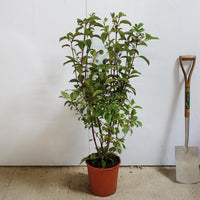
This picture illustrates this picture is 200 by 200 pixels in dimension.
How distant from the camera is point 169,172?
218 cm

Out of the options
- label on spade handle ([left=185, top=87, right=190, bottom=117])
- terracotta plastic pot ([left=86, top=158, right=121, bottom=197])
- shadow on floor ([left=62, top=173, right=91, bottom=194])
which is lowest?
shadow on floor ([left=62, top=173, right=91, bottom=194])

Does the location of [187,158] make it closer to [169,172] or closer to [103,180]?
[169,172]

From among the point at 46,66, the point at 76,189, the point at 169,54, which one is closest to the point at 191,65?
the point at 169,54

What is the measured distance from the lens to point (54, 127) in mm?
2193

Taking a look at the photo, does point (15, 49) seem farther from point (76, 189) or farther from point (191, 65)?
point (191, 65)

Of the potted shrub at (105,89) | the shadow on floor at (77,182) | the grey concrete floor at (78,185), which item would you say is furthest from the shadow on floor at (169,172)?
the shadow on floor at (77,182)

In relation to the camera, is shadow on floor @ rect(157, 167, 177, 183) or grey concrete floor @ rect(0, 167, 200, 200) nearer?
grey concrete floor @ rect(0, 167, 200, 200)

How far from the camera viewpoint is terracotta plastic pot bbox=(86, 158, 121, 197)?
1828 millimetres

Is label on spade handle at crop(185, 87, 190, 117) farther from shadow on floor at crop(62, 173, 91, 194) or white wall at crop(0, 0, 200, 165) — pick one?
shadow on floor at crop(62, 173, 91, 194)

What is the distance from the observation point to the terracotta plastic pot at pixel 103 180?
1828mm

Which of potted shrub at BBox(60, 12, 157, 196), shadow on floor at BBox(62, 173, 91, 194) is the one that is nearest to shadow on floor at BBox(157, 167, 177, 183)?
potted shrub at BBox(60, 12, 157, 196)

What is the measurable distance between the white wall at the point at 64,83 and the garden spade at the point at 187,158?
0.09 metres

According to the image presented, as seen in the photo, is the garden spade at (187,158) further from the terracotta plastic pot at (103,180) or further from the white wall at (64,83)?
the terracotta plastic pot at (103,180)

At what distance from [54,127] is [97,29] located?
0.87 metres
